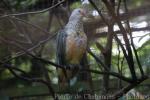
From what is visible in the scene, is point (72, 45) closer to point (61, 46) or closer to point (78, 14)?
point (61, 46)

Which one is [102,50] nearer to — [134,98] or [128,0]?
Answer: [134,98]

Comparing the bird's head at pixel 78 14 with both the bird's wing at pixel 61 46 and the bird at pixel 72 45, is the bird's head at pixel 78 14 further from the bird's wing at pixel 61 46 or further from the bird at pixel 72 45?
the bird's wing at pixel 61 46

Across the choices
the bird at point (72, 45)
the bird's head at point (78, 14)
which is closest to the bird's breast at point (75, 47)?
the bird at point (72, 45)

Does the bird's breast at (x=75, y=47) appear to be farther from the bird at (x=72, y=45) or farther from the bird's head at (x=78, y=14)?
the bird's head at (x=78, y=14)

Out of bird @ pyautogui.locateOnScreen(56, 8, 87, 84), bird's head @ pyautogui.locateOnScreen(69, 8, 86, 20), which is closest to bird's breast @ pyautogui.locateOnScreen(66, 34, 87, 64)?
bird @ pyautogui.locateOnScreen(56, 8, 87, 84)

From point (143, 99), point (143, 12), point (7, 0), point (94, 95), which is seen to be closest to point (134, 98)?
point (143, 99)

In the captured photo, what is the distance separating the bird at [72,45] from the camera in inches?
72.3

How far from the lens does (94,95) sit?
6.56 ft

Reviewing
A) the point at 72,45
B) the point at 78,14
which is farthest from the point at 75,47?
the point at 78,14

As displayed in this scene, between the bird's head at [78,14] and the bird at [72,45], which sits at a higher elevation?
the bird's head at [78,14]

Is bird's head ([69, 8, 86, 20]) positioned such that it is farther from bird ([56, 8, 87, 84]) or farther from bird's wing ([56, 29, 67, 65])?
bird's wing ([56, 29, 67, 65])

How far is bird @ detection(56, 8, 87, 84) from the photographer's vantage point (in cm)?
184

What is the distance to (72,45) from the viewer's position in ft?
6.06

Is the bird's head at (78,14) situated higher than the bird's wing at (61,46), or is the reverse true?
the bird's head at (78,14)
